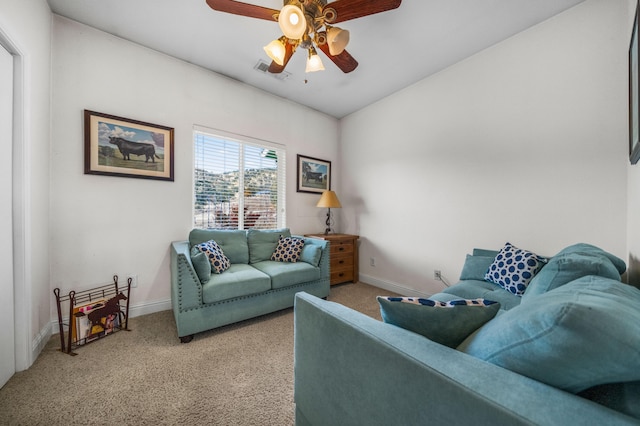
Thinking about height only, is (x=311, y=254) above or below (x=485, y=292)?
above

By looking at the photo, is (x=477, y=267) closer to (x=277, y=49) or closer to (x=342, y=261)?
(x=342, y=261)

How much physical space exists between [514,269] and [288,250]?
2.19 metres

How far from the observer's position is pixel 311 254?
277cm

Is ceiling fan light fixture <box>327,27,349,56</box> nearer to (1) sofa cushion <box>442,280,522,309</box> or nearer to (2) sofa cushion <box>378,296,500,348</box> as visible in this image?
(2) sofa cushion <box>378,296,500,348</box>

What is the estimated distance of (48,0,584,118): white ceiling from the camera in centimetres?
193

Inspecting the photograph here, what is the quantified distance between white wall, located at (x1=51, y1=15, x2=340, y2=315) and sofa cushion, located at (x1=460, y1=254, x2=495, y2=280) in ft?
9.78

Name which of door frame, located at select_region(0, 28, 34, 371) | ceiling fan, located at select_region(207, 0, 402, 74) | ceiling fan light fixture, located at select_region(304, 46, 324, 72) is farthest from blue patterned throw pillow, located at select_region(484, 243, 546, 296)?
door frame, located at select_region(0, 28, 34, 371)

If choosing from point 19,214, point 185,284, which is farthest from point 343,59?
point 19,214

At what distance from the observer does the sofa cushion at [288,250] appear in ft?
9.31

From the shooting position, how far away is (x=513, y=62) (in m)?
2.21

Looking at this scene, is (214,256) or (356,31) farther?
(214,256)

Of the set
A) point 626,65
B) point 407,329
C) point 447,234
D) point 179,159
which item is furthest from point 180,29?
point 626,65

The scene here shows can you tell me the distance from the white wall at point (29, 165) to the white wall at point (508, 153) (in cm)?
340

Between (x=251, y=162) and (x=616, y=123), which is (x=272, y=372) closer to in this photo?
(x=251, y=162)
